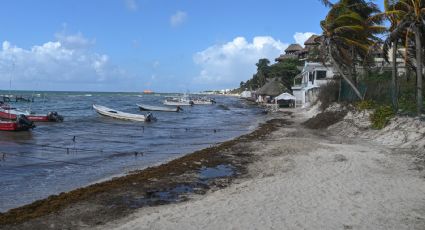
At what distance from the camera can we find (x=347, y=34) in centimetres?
3203

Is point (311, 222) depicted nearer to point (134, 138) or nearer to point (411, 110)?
point (411, 110)

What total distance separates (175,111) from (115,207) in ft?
175

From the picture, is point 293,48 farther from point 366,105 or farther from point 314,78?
point 366,105

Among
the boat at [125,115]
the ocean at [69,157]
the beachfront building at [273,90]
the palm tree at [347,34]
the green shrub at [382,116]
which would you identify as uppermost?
the palm tree at [347,34]

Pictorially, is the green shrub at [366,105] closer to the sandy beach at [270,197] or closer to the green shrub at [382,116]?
the green shrub at [382,116]

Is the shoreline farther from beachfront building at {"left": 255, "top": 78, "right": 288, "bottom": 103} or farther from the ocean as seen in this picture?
beachfront building at {"left": 255, "top": 78, "right": 288, "bottom": 103}

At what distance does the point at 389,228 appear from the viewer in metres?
7.93

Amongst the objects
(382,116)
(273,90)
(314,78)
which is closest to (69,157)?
(382,116)

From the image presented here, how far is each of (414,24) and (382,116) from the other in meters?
5.12

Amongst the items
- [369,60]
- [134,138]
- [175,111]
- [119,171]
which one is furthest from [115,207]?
[175,111]

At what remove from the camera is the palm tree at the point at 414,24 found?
64.3ft

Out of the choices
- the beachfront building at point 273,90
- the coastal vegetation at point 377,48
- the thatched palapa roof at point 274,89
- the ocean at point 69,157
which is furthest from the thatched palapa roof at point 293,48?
the ocean at point 69,157

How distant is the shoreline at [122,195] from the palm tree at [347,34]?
17.5 meters

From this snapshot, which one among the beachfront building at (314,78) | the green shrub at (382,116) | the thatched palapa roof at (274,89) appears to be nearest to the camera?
the green shrub at (382,116)
